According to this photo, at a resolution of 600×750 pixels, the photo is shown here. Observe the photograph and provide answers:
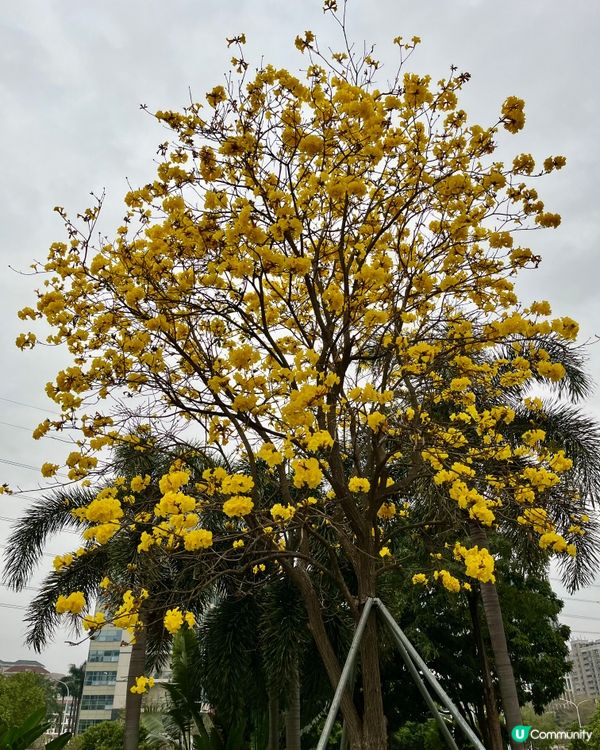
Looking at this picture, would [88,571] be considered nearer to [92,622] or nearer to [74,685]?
[92,622]

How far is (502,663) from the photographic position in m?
8.04

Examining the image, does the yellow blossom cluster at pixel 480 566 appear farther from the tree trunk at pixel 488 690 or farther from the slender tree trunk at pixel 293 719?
the tree trunk at pixel 488 690

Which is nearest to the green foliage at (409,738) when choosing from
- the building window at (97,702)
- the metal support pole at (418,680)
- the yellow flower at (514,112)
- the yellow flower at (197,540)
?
the metal support pole at (418,680)

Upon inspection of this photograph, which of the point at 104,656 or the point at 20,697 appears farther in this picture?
the point at 104,656

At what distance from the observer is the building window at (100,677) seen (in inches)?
1906

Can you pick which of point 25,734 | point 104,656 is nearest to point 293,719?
point 25,734

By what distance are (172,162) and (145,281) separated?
0.97 m

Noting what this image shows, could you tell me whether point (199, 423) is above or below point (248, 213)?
below

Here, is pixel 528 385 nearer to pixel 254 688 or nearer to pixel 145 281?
pixel 254 688

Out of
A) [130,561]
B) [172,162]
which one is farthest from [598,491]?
[172,162]

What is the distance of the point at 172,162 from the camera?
4699 millimetres

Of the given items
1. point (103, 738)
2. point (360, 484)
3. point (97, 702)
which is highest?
point (360, 484)

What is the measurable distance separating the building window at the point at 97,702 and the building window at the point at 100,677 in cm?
107

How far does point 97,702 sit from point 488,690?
4723 centimetres
